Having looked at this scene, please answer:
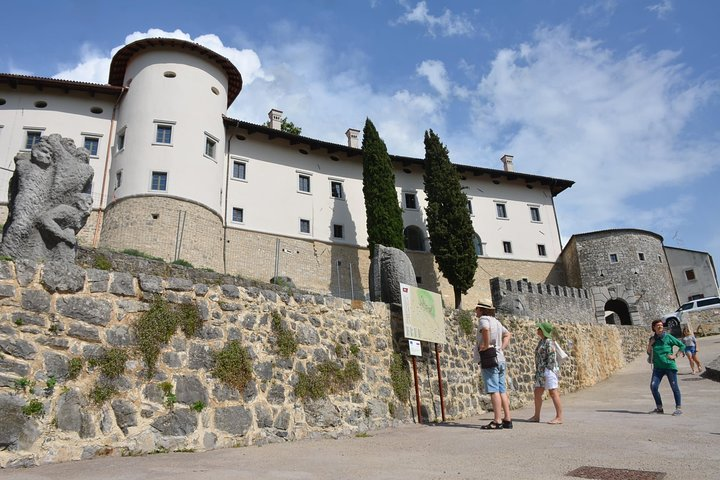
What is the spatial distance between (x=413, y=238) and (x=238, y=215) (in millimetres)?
12360

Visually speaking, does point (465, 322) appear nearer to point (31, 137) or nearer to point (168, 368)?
point (168, 368)

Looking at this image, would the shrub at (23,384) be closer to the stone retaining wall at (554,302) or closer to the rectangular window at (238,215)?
the stone retaining wall at (554,302)

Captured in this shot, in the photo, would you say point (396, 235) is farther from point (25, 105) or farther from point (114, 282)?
point (114, 282)

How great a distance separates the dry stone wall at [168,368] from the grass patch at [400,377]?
8 cm

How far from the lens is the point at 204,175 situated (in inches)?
1114

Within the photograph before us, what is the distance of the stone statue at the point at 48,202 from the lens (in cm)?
620

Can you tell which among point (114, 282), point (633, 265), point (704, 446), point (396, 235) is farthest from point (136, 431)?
point (633, 265)

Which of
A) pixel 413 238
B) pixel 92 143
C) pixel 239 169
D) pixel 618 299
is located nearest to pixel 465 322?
pixel 239 169

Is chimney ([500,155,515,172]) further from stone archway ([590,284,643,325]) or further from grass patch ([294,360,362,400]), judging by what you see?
grass patch ([294,360,362,400])

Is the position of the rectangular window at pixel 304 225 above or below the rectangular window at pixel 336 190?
below

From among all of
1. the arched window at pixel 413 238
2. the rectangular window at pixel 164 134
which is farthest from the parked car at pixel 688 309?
the rectangular window at pixel 164 134

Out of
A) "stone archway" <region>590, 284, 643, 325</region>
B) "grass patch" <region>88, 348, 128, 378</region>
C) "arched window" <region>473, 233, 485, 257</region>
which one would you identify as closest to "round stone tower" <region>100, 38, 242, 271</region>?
"arched window" <region>473, 233, 485, 257</region>

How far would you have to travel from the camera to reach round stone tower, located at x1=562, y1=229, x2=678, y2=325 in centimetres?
3541

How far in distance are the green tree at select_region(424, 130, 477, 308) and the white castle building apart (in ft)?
9.66
